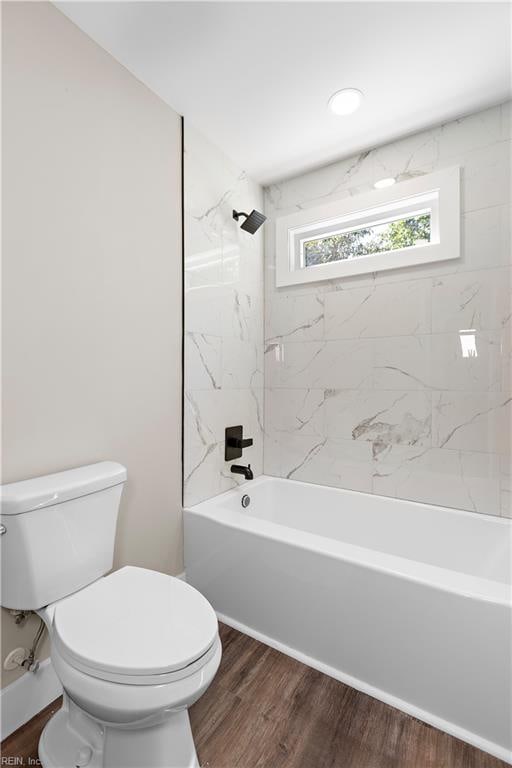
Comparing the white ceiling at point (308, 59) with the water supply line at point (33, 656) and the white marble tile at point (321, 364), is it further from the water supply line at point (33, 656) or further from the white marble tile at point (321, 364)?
the water supply line at point (33, 656)

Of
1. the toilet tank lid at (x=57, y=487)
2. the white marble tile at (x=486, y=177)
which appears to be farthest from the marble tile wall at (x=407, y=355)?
the toilet tank lid at (x=57, y=487)

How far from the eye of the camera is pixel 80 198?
4.68 feet

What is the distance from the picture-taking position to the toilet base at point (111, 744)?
3.24 feet

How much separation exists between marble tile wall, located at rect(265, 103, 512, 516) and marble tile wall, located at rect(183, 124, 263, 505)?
15 cm

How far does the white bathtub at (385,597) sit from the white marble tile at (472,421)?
0.35 metres

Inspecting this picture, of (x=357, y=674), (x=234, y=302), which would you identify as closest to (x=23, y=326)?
(x=234, y=302)

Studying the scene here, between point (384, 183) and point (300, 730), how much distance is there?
2.54m

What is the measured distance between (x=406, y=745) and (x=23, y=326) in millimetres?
1863

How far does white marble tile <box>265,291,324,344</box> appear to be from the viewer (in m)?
2.35

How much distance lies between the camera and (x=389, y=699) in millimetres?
1340

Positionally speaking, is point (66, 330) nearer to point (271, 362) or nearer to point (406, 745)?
point (271, 362)

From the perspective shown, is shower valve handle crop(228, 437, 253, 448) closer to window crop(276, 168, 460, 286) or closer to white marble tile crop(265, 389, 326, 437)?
white marble tile crop(265, 389, 326, 437)

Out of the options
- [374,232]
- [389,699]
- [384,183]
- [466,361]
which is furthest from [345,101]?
[389,699]

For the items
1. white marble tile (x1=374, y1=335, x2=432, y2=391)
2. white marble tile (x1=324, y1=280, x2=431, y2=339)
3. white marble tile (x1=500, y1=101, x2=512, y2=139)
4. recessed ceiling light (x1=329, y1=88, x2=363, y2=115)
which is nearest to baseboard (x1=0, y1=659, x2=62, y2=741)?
white marble tile (x1=374, y1=335, x2=432, y2=391)
